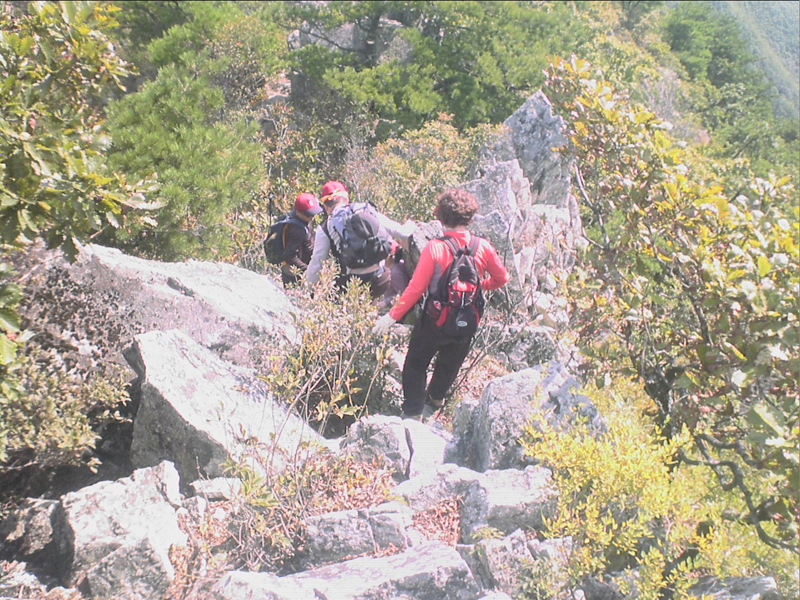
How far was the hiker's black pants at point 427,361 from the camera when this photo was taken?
13.9 ft

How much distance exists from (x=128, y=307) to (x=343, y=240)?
1.56 meters

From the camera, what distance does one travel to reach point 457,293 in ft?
13.3

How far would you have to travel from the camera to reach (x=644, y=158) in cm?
372

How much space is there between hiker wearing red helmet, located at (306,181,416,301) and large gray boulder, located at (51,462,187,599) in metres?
1.91

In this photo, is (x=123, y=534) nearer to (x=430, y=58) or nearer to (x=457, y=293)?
(x=457, y=293)

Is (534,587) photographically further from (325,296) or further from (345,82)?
(345,82)

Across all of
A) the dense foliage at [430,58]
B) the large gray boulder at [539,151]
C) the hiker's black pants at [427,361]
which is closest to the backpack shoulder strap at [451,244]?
→ the hiker's black pants at [427,361]

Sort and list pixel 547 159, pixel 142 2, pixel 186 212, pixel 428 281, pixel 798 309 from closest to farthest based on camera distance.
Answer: pixel 798 309 < pixel 428 281 < pixel 186 212 < pixel 547 159 < pixel 142 2

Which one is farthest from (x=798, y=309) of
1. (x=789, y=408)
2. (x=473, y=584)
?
(x=473, y=584)

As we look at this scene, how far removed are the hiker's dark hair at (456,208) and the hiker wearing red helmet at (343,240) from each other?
0.79 meters

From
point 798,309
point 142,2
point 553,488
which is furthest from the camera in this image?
point 142,2

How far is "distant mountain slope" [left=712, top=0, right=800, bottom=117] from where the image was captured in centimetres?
5581

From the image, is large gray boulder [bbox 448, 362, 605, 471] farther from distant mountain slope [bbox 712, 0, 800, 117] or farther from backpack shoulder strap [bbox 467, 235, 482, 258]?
distant mountain slope [bbox 712, 0, 800, 117]

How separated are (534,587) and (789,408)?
1.31 m
